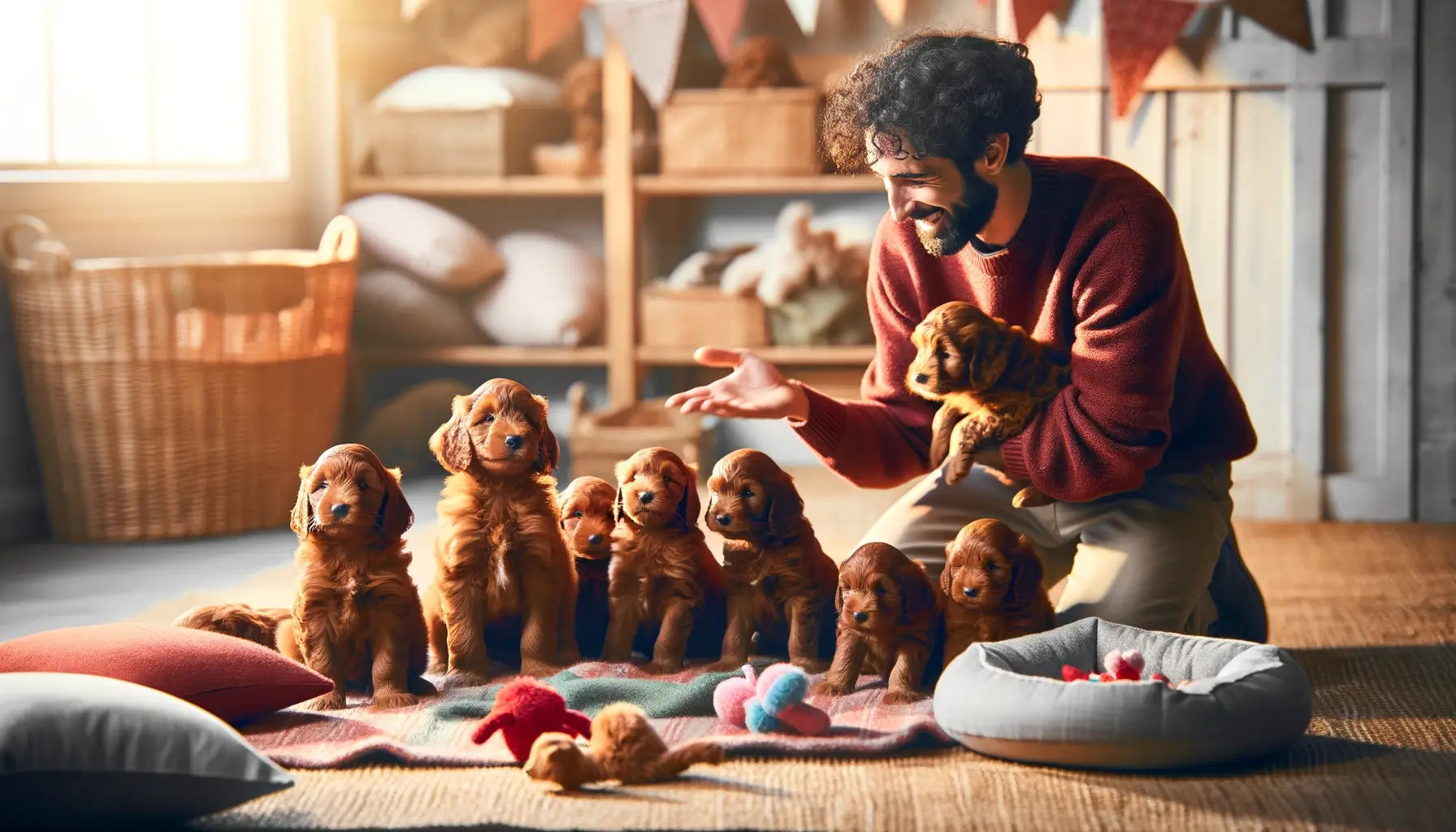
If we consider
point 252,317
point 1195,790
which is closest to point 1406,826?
point 1195,790

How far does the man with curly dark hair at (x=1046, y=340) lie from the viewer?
2307 mm

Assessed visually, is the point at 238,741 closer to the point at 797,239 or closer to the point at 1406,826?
the point at 1406,826

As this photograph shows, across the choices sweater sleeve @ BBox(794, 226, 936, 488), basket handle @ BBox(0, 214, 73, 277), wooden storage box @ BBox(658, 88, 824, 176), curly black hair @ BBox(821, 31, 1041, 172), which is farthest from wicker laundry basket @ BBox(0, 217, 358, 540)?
curly black hair @ BBox(821, 31, 1041, 172)

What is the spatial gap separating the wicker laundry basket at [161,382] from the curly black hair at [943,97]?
193 cm

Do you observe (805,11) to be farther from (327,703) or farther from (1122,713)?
(1122,713)

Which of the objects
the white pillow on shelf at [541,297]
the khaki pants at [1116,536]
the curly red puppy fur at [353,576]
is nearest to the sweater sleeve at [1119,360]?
the khaki pants at [1116,536]

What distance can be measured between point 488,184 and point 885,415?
7.73ft

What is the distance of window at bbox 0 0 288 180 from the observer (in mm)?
3914

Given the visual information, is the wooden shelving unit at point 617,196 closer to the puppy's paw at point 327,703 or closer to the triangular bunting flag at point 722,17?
the triangular bunting flag at point 722,17

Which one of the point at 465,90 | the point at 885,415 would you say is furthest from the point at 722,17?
the point at 885,415

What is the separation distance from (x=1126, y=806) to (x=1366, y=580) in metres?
1.71

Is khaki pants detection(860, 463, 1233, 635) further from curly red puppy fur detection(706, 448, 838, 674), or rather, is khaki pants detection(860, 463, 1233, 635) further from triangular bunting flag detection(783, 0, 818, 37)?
triangular bunting flag detection(783, 0, 818, 37)

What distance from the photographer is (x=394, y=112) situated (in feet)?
15.3

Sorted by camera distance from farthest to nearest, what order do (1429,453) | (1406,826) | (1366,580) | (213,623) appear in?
(1429,453)
(1366,580)
(213,623)
(1406,826)
